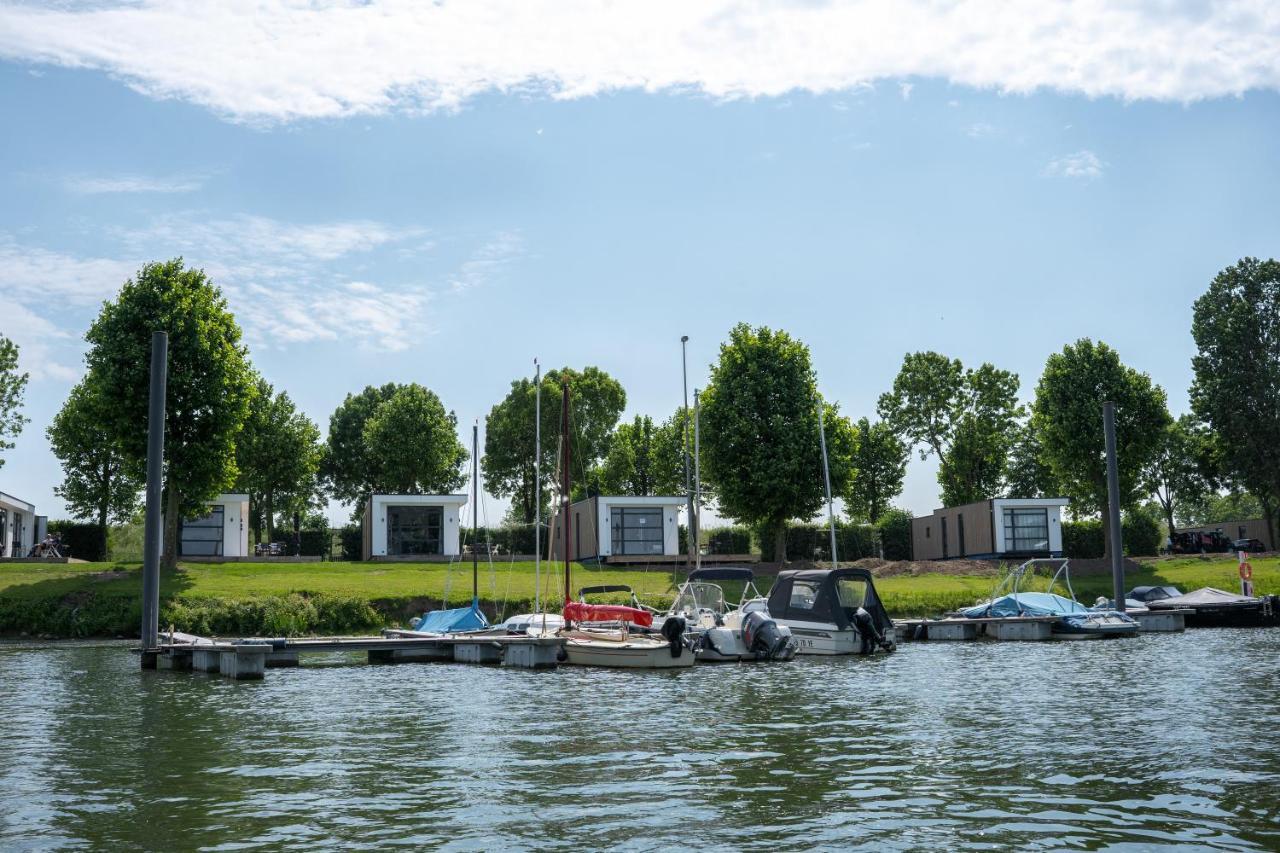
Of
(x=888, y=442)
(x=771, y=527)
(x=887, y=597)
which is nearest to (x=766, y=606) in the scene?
(x=887, y=597)

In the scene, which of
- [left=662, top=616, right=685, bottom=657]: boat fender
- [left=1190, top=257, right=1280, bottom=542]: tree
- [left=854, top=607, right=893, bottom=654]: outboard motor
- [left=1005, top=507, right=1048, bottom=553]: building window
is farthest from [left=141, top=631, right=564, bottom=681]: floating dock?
[left=1190, top=257, right=1280, bottom=542]: tree

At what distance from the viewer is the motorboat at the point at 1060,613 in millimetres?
43281

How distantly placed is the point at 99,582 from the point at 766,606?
28538 mm

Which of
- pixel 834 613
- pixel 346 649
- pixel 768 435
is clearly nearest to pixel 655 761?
pixel 834 613

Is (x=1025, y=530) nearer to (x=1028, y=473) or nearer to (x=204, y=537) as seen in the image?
(x=1028, y=473)

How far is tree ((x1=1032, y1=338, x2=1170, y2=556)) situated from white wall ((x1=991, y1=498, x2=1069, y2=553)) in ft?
7.82

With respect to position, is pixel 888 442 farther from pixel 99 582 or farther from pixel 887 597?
pixel 99 582

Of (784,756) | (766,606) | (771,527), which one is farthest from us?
(771,527)

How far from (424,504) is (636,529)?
12.6 m

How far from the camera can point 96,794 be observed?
47.9ft

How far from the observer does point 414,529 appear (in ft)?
224

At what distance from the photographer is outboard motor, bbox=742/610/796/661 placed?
3572cm

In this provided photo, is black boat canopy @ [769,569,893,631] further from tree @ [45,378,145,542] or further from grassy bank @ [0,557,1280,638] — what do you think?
tree @ [45,378,145,542]

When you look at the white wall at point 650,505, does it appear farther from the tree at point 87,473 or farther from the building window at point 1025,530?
the tree at point 87,473
